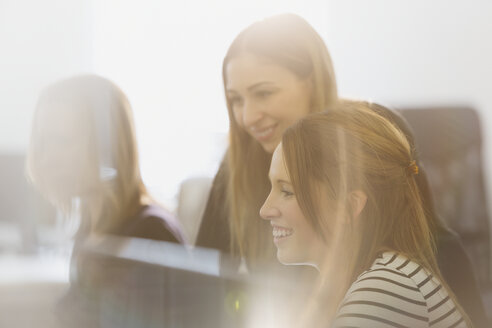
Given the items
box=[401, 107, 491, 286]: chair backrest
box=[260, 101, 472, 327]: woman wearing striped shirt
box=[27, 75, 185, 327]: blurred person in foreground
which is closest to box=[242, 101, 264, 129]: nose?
box=[260, 101, 472, 327]: woman wearing striped shirt

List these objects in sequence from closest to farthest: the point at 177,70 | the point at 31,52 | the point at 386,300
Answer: the point at 386,300
the point at 177,70
the point at 31,52

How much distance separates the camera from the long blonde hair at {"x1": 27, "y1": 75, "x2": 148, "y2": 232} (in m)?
1.03

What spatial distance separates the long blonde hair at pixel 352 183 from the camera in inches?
25.2

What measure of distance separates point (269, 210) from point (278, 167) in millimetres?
60

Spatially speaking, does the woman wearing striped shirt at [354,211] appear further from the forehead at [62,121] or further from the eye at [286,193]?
the forehead at [62,121]

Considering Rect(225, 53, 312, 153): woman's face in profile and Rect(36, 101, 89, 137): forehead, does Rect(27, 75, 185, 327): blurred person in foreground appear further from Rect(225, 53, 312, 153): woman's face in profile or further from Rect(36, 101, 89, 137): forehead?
Rect(225, 53, 312, 153): woman's face in profile

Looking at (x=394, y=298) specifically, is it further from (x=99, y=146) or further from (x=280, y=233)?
(x=99, y=146)

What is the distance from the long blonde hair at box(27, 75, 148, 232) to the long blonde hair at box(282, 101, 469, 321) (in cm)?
47

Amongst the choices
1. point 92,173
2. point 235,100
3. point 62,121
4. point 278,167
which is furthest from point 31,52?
point 278,167

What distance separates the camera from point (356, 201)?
2.13 feet

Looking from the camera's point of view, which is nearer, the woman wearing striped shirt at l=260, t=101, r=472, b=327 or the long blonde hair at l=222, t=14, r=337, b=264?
the woman wearing striped shirt at l=260, t=101, r=472, b=327

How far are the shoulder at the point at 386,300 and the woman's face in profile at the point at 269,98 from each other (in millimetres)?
222

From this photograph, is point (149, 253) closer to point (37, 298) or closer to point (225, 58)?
point (37, 298)

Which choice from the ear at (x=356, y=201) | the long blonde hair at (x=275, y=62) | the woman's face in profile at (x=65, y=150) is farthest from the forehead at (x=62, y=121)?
the ear at (x=356, y=201)
